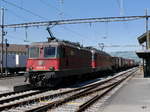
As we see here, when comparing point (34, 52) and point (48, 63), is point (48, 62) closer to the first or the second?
point (48, 63)

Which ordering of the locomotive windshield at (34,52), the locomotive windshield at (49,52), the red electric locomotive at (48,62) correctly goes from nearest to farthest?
the red electric locomotive at (48,62), the locomotive windshield at (49,52), the locomotive windshield at (34,52)

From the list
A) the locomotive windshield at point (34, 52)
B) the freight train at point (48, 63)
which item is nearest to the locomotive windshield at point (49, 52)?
the freight train at point (48, 63)

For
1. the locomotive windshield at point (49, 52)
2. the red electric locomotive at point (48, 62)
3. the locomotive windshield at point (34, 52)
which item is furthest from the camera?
the locomotive windshield at point (34, 52)

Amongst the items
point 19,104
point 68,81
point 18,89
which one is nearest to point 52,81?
point 18,89

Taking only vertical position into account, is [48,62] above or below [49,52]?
below

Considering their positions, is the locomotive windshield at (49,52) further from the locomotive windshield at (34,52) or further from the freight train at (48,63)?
the locomotive windshield at (34,52)

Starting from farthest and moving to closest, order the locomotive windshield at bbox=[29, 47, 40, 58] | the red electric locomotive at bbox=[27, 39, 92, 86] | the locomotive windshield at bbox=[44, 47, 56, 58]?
the locomotive windshield at bbox=[29, 47, 40, 58] → the locomotive windshield at bbox=[44, 47, 56, 58] → the red electric locomotive at bbox=[27, 39, 92, 86]

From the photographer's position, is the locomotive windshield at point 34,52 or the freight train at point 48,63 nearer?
the freight train at point 48,63

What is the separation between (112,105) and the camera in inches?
473

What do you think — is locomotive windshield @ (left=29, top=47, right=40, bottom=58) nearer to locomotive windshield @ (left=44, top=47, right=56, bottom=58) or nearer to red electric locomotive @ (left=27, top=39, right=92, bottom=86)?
red electric locomotive @ (left=27, top=39, right=92, bottom=86)

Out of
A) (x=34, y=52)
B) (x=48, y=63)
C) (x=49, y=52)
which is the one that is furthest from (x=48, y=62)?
(x=34, y=52)

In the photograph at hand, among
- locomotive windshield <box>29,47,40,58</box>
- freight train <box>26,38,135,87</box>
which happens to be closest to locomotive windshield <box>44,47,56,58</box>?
freight train <box>26,38,135,87</box>

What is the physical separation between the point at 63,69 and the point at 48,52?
148cm

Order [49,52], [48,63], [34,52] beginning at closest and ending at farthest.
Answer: [48,63] < [49,52] < [34,52]
